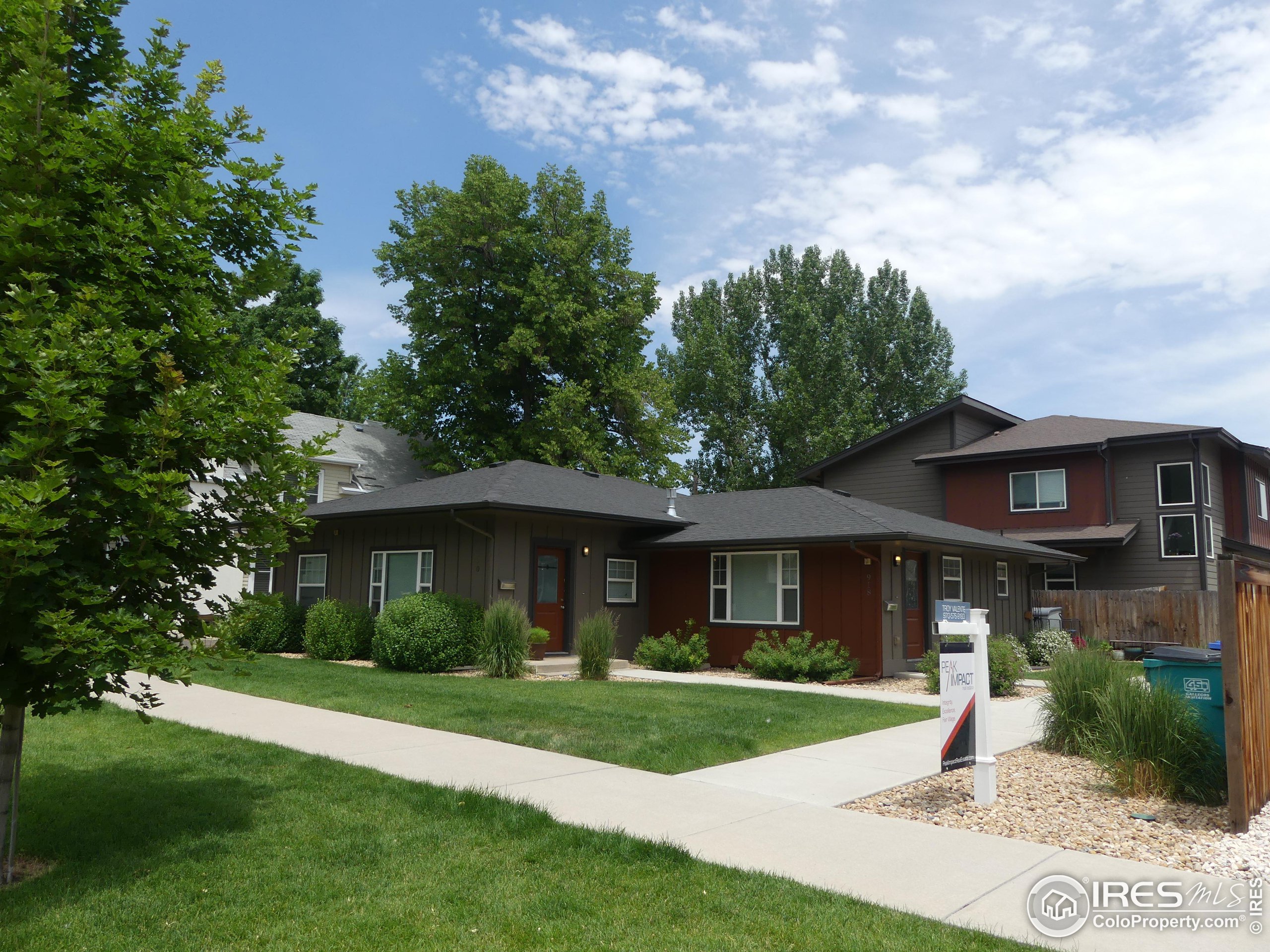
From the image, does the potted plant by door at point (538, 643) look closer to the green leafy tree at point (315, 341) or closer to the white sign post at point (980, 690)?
the white sign post at point (980, 690)

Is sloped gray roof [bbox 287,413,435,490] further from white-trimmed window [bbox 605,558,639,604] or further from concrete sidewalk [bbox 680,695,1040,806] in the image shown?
concrete sidewalk [bbox 680,695,1040,806]

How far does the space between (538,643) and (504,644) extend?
1183 mm

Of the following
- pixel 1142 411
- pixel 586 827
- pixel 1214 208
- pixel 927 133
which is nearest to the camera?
A: pixel 586 827

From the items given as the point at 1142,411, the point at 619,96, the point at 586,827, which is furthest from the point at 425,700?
the point at 1142,411

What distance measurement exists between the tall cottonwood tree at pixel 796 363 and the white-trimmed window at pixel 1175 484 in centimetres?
1571

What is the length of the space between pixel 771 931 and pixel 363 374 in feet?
140

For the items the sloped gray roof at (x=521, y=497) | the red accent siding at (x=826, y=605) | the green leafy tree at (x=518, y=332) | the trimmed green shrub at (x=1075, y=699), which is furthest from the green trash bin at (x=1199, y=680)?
the green leafy tree at (x=518, y=332)

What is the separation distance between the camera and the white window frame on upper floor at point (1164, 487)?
23.1 metres

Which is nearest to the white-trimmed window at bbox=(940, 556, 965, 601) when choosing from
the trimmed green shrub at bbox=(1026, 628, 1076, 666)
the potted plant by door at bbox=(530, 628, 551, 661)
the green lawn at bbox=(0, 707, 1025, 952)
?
the trimmed green shrub at bbox=(1026, 628, 1076, 666)

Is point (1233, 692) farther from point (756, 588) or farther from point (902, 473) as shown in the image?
point (902, 473)

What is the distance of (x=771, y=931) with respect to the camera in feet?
12.3

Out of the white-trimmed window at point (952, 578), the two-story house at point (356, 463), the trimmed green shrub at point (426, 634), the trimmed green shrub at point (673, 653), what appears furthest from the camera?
the two-story house at point (356, 463)

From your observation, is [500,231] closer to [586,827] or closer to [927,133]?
[927,133]

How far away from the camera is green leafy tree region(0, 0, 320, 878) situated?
157 inches
